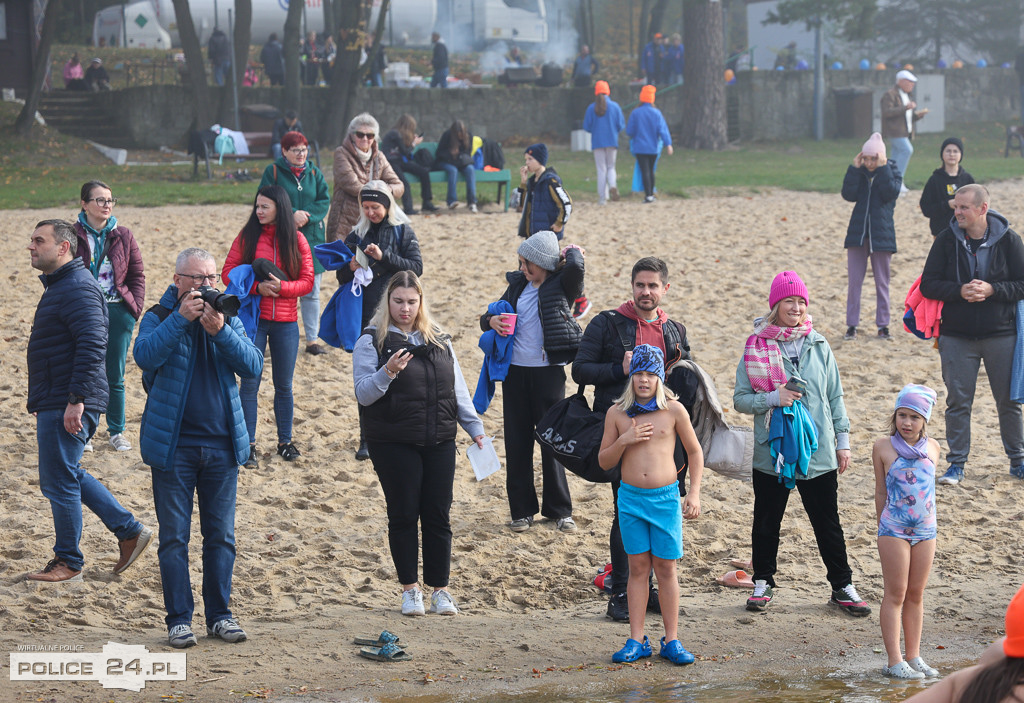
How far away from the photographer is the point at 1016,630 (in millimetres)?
2227

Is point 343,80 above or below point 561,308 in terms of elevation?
above

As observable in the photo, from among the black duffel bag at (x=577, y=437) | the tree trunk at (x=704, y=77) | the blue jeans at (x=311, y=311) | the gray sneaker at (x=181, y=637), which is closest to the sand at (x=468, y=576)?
the gray sneaker at (x=181, y=637)

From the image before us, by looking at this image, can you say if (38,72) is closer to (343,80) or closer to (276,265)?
(343,80)

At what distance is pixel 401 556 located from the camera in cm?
647

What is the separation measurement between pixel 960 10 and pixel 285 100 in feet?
84.0

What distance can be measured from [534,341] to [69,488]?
284cm

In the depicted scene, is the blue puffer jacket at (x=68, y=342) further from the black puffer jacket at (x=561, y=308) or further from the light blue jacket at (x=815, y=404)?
the light blue jacket at (x=815, y=404)

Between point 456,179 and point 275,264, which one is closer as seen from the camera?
point 275,264

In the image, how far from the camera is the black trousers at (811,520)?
657 centimetres

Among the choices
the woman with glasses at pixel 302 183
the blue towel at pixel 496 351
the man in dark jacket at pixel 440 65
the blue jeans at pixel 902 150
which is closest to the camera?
the blue towel at pixel 496 351

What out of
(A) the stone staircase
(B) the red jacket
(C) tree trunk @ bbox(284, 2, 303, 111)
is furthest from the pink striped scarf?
(A) the stone staircase

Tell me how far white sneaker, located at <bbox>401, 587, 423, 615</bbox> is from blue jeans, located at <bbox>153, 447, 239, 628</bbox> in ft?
3.26

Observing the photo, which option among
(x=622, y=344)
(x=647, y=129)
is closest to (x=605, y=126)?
(x=647, y=129)

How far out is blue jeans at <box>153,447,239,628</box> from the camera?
19.3ft
